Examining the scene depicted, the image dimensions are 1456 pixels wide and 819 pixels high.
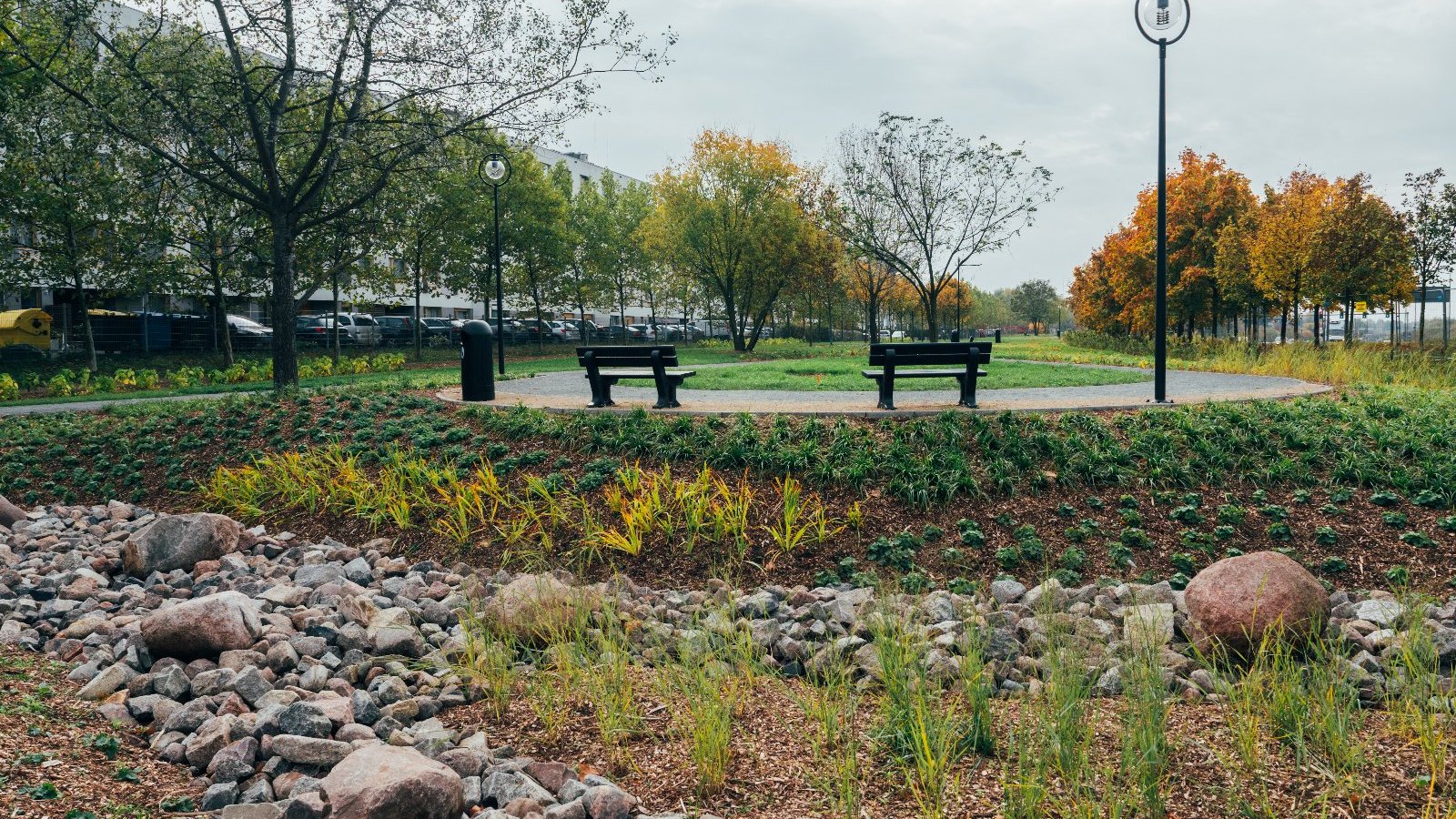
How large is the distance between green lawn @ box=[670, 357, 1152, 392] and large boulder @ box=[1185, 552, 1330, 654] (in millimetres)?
8691

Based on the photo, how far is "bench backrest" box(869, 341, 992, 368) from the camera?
31.2 feet

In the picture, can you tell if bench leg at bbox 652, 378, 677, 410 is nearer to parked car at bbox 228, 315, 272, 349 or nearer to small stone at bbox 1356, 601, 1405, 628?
small stone at bbox 1356, 601, 1405, 628

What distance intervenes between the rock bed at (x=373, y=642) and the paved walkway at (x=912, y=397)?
11.5 feet

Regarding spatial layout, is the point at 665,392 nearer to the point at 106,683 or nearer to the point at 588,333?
the point at 106,683

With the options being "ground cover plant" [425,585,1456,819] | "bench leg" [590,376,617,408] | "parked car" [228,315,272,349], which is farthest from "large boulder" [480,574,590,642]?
"parked car" [228,315,272,349]

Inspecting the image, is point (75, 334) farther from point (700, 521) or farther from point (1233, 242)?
point (1233, 242)

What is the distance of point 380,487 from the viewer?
8.60 meters

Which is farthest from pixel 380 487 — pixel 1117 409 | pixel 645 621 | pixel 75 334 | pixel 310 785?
pixel 75 334

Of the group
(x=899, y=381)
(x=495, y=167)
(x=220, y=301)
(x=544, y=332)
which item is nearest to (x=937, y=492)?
(x=899, y=381)

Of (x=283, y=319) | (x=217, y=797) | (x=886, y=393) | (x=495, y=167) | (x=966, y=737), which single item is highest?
(x=495, y=167)

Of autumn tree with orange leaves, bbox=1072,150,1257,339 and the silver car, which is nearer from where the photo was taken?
autumn tree with orange leaves, bbox=1072,150,1257,339

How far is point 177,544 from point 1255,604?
7837mm

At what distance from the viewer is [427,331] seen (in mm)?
41375

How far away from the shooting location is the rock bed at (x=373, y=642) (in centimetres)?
370
